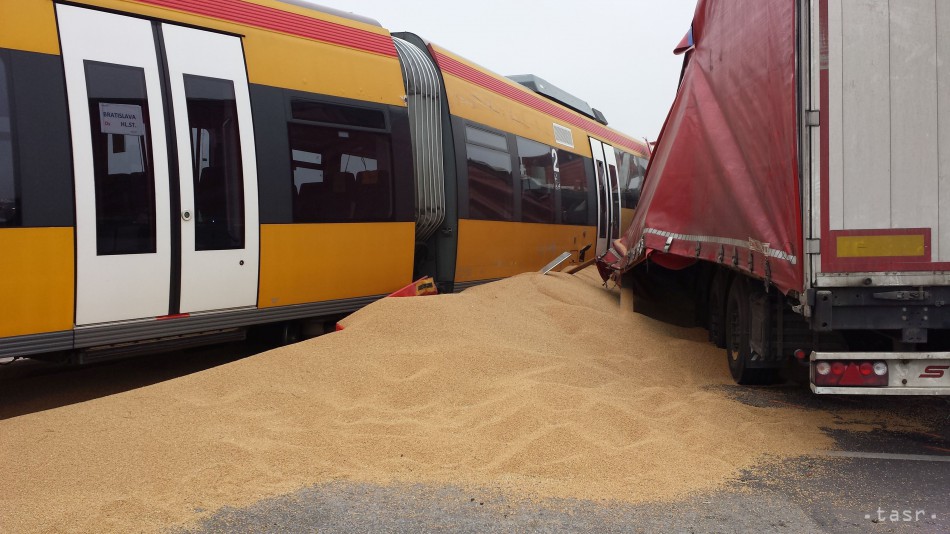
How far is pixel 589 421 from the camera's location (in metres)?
5.23

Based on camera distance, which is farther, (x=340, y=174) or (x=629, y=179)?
(x=629, y=179)

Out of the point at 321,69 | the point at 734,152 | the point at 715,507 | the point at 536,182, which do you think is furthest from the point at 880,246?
the point at 536,182

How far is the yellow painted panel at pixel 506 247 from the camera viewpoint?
9.96m

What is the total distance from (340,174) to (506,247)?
380cm

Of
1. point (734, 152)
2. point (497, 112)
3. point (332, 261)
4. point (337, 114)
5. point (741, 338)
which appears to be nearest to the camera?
point (734, 152)

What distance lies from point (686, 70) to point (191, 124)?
15.8ft

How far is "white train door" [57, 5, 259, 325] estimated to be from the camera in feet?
18.7

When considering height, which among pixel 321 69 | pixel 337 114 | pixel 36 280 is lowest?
pixel 36 280

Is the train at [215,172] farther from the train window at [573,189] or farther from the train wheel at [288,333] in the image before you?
the train window at [573,189]

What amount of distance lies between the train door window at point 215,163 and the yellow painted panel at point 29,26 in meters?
1.05

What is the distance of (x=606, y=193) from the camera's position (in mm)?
16078

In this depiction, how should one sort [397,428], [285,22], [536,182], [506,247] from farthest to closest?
1. [536,182]
2. [506,247]
3. [285,22]
4. [397,428]

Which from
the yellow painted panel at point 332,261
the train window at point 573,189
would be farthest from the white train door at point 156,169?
the train window at point 573,189

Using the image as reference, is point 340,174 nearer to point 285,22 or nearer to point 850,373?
point 285,22
